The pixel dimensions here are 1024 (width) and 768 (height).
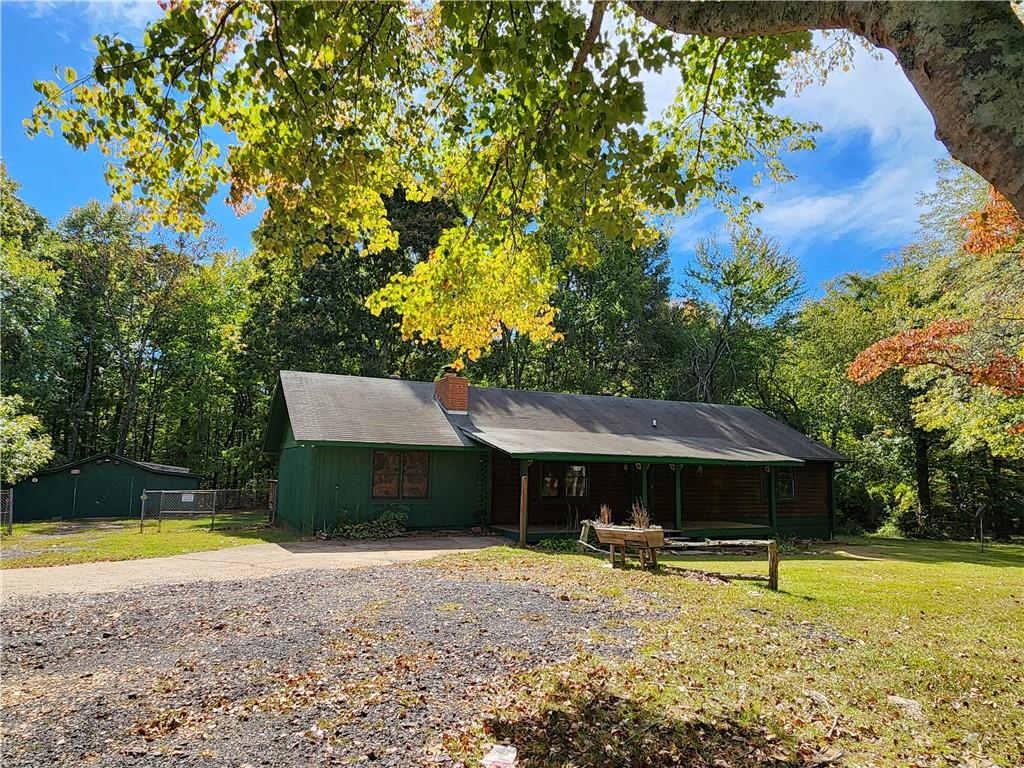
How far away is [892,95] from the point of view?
7684 millimetres

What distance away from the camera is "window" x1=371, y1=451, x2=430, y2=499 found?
15.7m

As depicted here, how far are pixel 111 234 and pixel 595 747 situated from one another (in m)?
38.1

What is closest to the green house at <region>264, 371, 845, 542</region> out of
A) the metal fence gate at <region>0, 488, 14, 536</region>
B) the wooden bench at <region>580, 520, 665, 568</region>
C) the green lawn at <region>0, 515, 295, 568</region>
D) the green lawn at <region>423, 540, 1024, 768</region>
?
the green lawn at <region>0, 515, 295, 568</region>

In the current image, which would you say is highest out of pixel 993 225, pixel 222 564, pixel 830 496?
pixel 993 225

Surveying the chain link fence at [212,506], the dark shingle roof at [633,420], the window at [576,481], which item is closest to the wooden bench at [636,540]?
the dark shingle roof at [633,420]

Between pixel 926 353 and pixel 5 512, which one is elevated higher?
pixel 926 353

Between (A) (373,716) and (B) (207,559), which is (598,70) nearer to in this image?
(A) (373,716)

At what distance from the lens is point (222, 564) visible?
10.8 meters

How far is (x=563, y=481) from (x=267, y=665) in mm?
13278

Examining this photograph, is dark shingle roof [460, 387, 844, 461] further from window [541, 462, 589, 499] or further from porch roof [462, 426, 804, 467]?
window [541, 462, 589, 499]

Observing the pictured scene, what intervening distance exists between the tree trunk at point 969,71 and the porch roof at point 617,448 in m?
12.3

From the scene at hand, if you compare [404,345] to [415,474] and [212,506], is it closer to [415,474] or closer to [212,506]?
[212,506]

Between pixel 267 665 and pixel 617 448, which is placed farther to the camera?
pixel 617 448

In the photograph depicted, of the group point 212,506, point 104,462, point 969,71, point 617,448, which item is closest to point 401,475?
point 617,448
